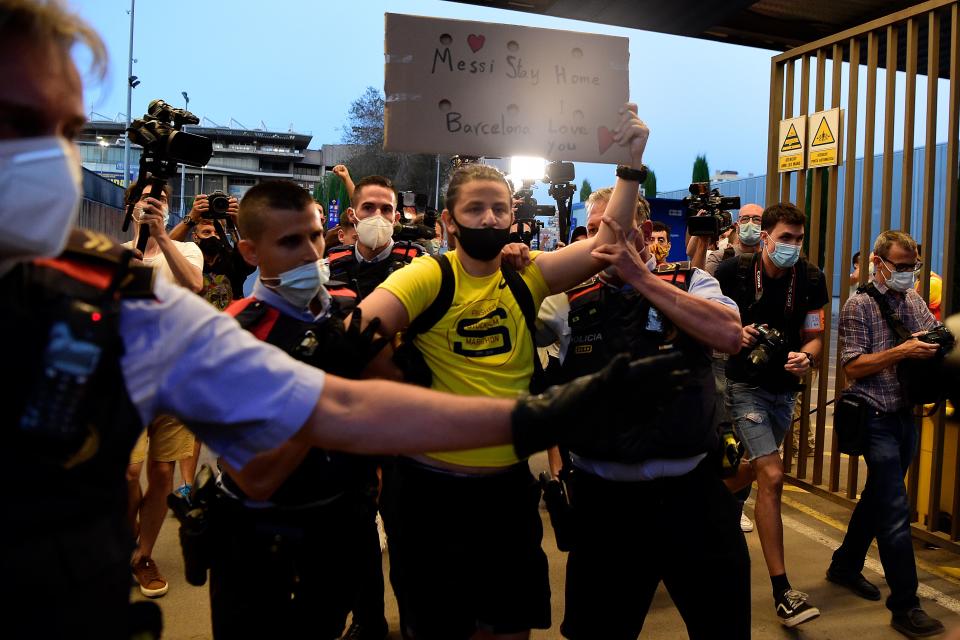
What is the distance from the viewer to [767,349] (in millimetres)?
4301

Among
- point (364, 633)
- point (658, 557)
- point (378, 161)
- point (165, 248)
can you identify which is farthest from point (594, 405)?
point (378, 161)

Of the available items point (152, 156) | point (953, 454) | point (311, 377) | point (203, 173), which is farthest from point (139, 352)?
point (203, 173)

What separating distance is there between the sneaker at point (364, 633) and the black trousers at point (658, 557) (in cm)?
108

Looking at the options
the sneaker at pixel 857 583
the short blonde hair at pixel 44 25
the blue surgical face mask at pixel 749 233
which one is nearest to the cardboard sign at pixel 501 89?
the short blonde hair at pixel 44 25

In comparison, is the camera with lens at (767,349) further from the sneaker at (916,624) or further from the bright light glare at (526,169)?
the bright light glare at (526,169)

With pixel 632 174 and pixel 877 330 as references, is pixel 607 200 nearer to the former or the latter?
pixel 632 174

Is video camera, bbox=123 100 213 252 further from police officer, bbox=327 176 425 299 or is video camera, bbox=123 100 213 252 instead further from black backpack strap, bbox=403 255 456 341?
black backpack strap, bbox=403 255 456 341

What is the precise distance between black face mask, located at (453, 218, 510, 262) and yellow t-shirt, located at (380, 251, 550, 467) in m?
0.12

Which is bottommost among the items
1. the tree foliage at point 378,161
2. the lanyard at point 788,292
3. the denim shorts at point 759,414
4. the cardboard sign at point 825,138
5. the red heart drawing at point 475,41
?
the denim shorts at point 759,414

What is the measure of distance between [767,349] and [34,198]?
3.88 meters

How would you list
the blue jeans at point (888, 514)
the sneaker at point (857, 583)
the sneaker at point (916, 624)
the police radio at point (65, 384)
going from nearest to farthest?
the police radio at point (65, 384), the sneaker at point (916, 624), the blue jeans at point (888, 514), the sneaker at point (857, 583)

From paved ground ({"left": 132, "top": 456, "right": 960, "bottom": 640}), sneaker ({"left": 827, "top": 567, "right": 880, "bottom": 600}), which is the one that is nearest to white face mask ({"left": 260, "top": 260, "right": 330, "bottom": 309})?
paved ground ({"left": 132, "top": 456, "right": 960, "bottom": 640})

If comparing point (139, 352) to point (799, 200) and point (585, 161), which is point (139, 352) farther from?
point (799, 200)

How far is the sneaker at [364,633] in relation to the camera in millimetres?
3578
